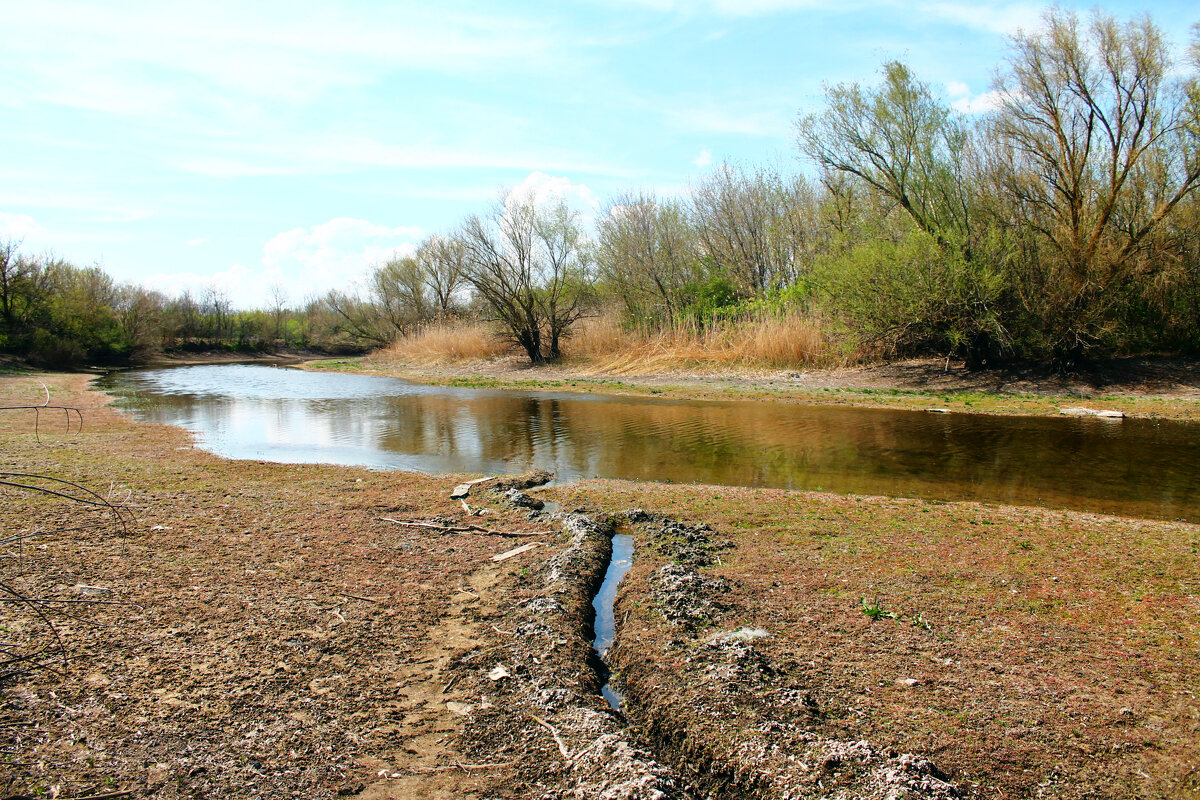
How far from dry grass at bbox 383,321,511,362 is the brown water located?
15.9 m

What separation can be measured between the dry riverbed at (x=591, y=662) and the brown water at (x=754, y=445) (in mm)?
2598

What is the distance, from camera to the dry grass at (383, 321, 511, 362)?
36.3 m

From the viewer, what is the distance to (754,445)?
12.4 m

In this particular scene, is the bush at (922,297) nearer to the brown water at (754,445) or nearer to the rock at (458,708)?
the brown water at (754,445)

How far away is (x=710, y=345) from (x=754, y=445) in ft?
48.6

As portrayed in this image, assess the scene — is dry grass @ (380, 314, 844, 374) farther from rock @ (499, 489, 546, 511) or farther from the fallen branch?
the fallen branch

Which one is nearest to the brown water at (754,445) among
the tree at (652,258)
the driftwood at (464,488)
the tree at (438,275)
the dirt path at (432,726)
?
the driftwood at (464,488)

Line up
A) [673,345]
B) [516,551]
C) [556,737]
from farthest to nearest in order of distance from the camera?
[673,345]
[516,551]
[556,737]

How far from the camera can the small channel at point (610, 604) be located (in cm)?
388

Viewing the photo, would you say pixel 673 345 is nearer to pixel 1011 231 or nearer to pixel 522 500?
pixel 1011 231

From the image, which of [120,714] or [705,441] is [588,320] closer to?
[705,441]

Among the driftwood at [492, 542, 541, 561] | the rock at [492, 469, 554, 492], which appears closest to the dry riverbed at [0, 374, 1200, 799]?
the driftwood at [492, 542, 541, 561]

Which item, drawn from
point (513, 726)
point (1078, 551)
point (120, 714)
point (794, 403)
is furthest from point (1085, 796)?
point (794, 403)

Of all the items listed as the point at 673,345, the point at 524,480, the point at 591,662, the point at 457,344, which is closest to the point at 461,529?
the point at 524,480
